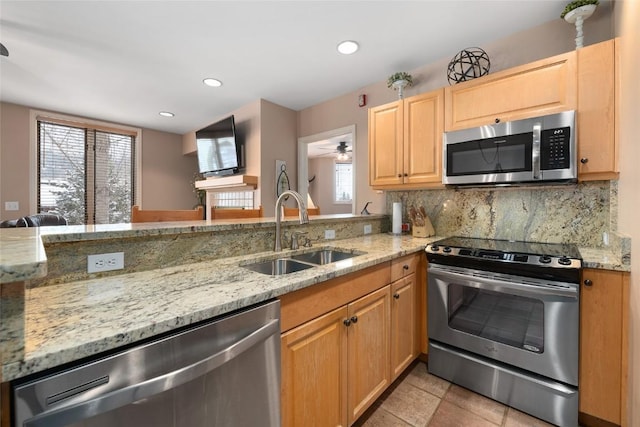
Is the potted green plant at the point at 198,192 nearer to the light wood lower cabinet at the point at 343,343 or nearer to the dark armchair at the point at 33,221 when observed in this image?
the dark armchair at the point at 33,221

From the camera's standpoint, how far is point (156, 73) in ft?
9.57

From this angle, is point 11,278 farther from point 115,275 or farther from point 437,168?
point 437,168

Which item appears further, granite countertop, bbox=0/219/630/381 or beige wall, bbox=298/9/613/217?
beige wall, bbox=298/9/613/217

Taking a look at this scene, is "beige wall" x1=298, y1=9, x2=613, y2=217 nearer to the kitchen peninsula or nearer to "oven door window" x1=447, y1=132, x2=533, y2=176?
"oven door window" x1=447, y1=132, x2=533, y2=176

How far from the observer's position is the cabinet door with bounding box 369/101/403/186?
2.44m

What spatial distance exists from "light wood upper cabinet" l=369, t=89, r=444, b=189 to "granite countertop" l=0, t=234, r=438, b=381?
124cm

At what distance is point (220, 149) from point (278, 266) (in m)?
3.10

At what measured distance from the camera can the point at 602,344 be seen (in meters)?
1.44

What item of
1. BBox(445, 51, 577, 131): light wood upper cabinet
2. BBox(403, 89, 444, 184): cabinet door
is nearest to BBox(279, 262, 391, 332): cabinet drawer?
BBox(403, 89, 444, 184): cabinet door

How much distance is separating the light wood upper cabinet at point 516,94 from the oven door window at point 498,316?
1.19 meters

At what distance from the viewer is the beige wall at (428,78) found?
1.97 metres

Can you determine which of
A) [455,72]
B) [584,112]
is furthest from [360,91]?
[584,112]

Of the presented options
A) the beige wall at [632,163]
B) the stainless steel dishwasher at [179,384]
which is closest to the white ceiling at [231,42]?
the beige wall at [632,163]

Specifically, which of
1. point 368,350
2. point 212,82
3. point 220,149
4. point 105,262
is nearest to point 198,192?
point 220,149
